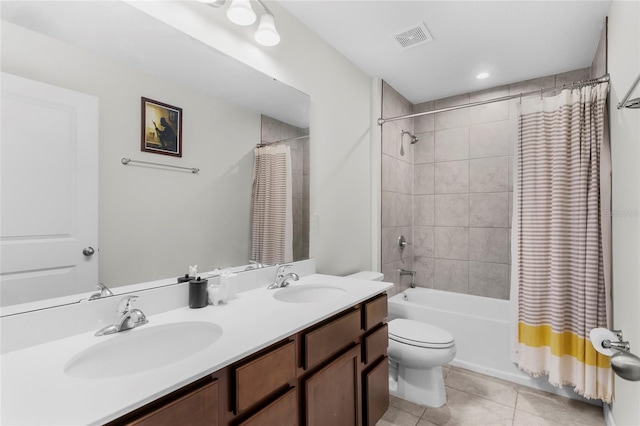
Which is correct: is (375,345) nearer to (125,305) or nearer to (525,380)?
(125,305)

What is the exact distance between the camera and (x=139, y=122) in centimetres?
Result: 119

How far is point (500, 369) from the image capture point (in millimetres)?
2330

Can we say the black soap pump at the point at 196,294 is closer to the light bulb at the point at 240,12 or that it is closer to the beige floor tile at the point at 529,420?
the light bulb at the point at 240,12

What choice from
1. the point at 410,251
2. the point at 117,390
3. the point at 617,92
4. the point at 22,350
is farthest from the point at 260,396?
the point at 410,251

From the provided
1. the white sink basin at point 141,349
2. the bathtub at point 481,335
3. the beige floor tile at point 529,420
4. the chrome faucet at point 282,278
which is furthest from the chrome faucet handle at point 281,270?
the beige floor tile at point 529,420

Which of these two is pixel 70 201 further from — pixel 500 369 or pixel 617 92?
pixel 500 369

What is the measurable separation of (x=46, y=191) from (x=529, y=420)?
263 cm

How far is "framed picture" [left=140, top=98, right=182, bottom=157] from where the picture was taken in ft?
4.00

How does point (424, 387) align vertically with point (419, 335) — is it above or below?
below

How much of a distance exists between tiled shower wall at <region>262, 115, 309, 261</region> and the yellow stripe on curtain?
1567mm

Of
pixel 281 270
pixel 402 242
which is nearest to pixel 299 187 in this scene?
pixel 281 270

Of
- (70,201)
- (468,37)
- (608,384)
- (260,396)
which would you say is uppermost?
(468,37)

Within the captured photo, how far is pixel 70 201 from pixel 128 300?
381mm

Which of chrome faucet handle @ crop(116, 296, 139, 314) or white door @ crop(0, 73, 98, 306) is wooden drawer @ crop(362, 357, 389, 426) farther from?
white door @ crop(0, 73, 98, 306)
